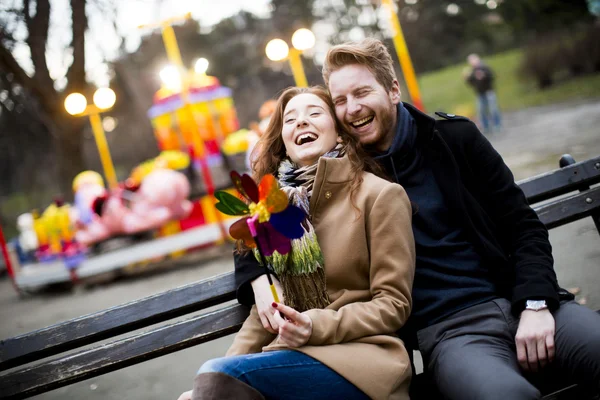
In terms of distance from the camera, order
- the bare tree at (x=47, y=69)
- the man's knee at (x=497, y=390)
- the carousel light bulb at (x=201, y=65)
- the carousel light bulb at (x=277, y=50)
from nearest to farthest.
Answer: the man's knee at (x=497, y=390), the bare tree at (x=47, y=69), the carousel light bulb at (x=277, y=50), the carousel light bulb at (x=201, y=65)

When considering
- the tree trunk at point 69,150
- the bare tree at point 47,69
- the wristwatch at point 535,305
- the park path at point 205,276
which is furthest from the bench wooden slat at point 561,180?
the tree trunk at point 69,150

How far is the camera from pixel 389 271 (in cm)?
220

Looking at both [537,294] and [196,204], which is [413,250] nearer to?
[537,294]

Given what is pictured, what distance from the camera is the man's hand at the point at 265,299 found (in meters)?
2.34

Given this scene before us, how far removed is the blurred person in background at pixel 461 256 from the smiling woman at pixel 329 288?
0.08 m

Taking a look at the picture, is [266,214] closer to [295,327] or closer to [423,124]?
[295,327]

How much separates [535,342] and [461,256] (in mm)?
430

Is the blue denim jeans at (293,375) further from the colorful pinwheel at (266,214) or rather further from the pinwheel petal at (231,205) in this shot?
the pinwheel petal at (231,205)

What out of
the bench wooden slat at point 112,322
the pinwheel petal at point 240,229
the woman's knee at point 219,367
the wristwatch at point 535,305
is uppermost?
the pinwheel petal at point 240,229

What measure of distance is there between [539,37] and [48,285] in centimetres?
2259

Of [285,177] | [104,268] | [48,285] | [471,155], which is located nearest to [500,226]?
[471,155]

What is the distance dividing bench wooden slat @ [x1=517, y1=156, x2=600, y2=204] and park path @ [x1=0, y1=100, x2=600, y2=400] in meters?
1.36

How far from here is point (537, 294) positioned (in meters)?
2.23

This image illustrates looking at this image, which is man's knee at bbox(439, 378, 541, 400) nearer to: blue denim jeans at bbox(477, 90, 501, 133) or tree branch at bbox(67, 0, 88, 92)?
tree branch at bbox(67, 0, 88, 92)
